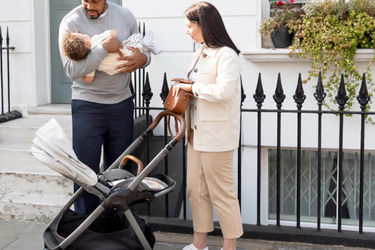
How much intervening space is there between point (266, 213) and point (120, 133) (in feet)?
8.31

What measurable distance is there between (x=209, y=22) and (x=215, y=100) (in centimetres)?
51

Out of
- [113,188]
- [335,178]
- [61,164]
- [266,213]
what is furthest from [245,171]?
[61,164]

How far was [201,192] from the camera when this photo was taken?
3.56 m

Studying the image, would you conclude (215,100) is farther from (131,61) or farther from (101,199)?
(101,199)

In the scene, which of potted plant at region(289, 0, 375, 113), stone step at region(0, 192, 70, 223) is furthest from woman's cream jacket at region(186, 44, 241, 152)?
potted plant at region(289, 0, 375, 113)

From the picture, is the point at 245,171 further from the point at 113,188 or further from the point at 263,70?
the point at 113,188

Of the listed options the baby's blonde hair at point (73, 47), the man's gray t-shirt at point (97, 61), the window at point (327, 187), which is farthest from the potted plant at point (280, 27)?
the baby's blonde hair at point (73, 47)

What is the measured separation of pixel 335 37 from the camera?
15.5 ft

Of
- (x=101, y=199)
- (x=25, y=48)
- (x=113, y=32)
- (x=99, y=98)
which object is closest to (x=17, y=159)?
(x=25, y=48)

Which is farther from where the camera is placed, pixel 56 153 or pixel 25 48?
pixel 25 48

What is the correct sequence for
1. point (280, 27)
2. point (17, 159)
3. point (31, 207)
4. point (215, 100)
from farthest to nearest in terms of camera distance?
point (280, 27)
point (17, 159)
point (31, 207)
point (215, 100)

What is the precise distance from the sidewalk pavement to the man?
642 mm

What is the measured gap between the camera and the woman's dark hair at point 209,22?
10.6 feet

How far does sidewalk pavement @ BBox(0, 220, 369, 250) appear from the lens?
12.8 feet
